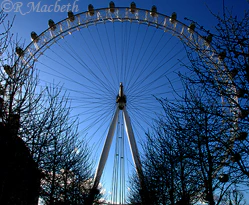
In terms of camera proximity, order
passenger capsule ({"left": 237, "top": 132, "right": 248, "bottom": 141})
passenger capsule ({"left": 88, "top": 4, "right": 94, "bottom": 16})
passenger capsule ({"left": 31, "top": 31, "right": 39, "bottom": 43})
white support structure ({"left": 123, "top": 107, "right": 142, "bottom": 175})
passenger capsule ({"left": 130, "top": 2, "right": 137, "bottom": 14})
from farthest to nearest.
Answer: passenger capsule ({"left": 130, "top": 2, "right": 137, "bottom": 14})
passenger capsule ({"left": 31, "top": 31, "right": 39, "bottom": 43})
passenger capsule ({"left": 88, "top": 4, "right": 94, "bottom": 16})
white support structure ({"left": 123, "top": 107, "right": 142, "bottom": 175})
passenger capsule ({"left": 237, "top": 132, "right": 248, "bottom": 141})

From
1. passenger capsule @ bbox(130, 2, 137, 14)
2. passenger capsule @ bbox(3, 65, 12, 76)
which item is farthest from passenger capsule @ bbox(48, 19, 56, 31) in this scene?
passenger capsule @ bbox(3, 65, 12, 76)

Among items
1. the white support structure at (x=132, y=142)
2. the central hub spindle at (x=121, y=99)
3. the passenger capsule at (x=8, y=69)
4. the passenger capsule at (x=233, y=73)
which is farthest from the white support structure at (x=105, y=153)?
the passenger capsule at (x=233, y=73)

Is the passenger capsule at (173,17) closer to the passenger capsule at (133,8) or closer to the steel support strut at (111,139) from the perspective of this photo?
the passenger capsule at (133,8)

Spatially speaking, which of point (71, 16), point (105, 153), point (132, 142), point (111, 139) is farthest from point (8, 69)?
point (71, 16)

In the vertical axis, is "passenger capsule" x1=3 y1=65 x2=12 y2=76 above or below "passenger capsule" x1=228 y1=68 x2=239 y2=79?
above

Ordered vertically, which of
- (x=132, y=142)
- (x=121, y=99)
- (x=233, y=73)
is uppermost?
(x=121, y=99)

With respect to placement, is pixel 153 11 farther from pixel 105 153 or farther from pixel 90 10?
pixel 105 153

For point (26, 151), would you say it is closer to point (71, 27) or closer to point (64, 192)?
point (64, 192)

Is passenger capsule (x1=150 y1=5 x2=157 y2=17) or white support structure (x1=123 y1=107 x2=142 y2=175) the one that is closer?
white support structure (x1=123 y1=107 x2=142 y2=175)

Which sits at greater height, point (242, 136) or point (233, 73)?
point (233, 73)

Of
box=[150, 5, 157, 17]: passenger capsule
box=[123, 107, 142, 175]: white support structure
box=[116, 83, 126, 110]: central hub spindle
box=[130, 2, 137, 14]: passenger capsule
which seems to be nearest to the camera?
box=[123, 107, 142, 175]: white support structure

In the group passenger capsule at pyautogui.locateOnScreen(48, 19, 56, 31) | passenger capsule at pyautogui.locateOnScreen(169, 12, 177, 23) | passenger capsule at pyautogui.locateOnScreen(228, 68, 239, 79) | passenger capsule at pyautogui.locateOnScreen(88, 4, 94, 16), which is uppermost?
passenger capsule at pyautogui.locateOnScreen(88, 4, 94, 16)

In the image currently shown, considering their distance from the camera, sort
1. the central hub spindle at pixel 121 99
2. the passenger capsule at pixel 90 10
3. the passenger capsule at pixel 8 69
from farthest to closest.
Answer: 1. the passenger capsule at pixel 90 10
2. the central hub spindle at pixel 121 99
3. the passenger capsule at pixel 8 69

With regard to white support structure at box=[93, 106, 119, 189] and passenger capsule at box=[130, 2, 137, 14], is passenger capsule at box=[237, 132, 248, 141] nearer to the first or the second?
white support structure at box=[93, 106, 119, 189]
